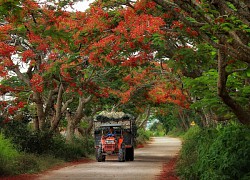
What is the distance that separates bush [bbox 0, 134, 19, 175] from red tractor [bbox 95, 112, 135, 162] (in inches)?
291

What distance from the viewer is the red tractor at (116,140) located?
23.4 meters

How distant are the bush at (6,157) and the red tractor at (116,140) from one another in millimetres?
7383

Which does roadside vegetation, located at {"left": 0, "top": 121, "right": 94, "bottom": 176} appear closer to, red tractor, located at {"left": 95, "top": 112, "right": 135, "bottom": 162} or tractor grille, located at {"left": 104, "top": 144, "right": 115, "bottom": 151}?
red tractor, located at {"left": 95, "top": 112, "right": 135, "bottom": 162}

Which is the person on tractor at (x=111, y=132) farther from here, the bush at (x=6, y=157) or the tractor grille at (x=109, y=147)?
the bush at (x=6, y=157)

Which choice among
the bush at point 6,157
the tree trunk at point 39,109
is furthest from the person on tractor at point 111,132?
the bush at point 6,157

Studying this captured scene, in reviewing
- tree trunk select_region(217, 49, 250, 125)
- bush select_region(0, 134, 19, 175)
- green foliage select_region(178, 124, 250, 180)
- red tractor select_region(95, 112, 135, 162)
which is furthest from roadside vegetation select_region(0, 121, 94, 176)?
tree trunk select_region(217, 49, 250, 125)

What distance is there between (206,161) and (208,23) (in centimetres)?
386

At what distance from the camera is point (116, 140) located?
23734 mm

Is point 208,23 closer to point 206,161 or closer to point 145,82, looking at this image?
point 206,161

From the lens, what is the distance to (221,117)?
1677 cm

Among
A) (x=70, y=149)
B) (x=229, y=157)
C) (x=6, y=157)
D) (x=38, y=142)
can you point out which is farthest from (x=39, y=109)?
(x=229, y=157)

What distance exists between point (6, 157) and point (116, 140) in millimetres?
9264

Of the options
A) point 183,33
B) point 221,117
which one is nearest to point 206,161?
point 183,33

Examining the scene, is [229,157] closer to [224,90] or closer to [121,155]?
[224,90]
